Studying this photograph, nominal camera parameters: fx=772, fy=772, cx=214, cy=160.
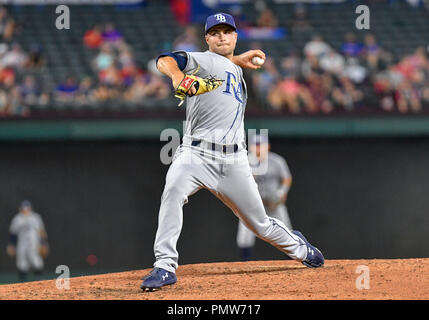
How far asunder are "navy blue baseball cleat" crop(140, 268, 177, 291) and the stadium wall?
662cm

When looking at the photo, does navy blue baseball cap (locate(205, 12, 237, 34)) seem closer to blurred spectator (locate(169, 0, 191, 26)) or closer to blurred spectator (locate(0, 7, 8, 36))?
blurred spectator (locate(0, 7, 8, 36))

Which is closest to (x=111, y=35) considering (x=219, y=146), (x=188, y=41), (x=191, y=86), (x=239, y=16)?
(x=188, y=41)

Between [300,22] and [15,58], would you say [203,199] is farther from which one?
[300,22]

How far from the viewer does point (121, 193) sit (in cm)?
1191

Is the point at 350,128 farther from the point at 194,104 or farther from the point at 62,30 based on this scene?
the point at 194,104

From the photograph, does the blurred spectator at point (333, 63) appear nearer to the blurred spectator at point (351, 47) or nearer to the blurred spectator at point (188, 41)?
the blurred spectator at point (351, 47)

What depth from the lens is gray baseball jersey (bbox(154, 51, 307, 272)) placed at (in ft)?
16.7

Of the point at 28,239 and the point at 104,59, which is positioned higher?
the point at 104,59

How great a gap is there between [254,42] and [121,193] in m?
3.63

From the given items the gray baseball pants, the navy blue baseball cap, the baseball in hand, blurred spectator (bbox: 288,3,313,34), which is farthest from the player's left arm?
blurred spectator (bbox: 288,3,313,34)

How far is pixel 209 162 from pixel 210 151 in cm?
8

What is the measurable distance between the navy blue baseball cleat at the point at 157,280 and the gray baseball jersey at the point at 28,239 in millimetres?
6895

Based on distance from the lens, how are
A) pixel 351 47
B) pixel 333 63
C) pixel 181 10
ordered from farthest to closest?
pixel 181 10, pixel 351 47, pixel 333 63

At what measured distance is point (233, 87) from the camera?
525cm
